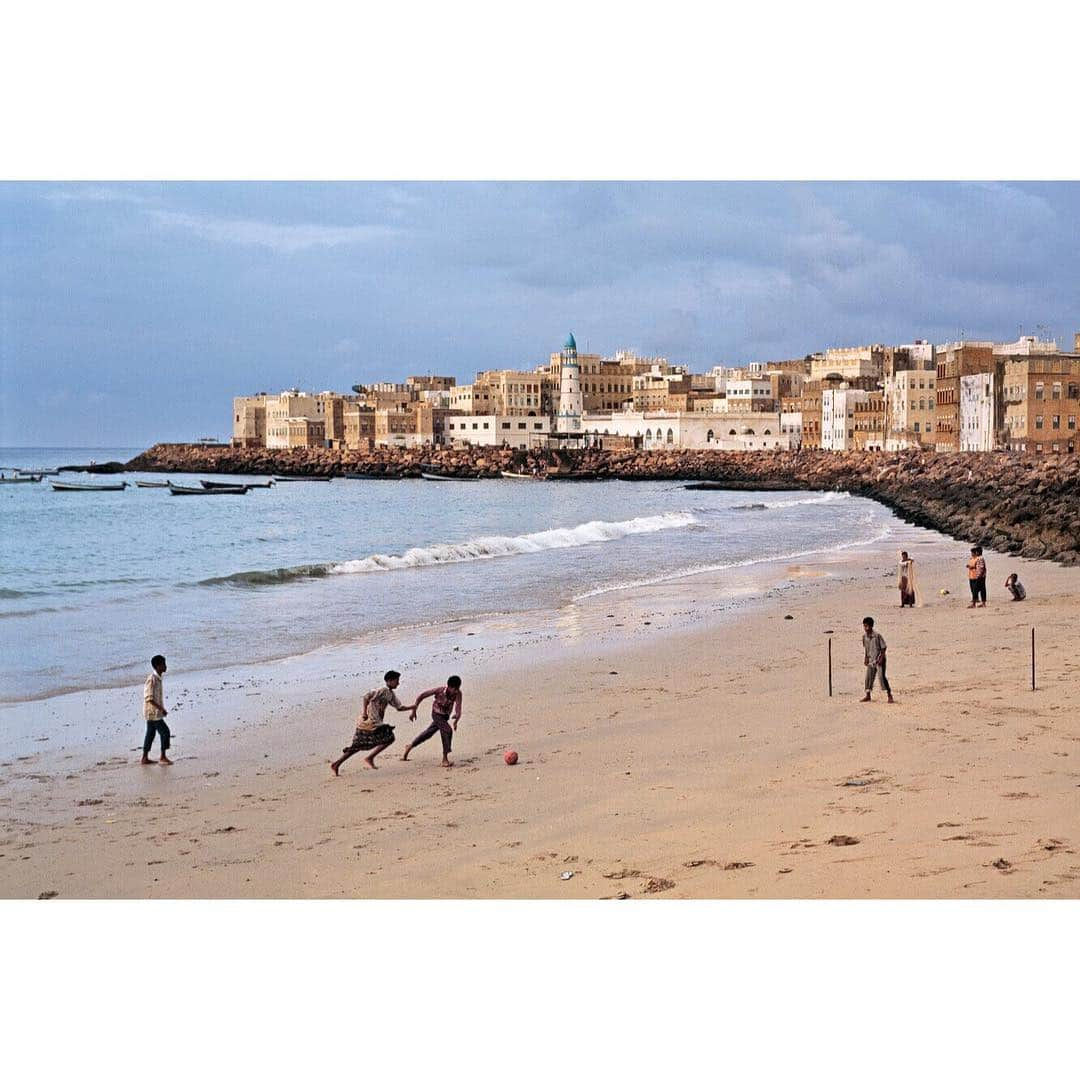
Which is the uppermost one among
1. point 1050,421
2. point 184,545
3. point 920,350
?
point 920,350

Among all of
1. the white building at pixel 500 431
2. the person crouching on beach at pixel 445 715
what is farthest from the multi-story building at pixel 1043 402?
the white building at pixel 500 431

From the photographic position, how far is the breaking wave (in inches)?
670

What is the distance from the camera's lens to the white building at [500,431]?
79125 millimetres

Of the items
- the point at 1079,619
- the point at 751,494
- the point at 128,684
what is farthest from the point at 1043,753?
the point at 751,494

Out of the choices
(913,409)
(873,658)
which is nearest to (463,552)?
(873,658)

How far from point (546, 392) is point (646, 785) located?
7440 centimetres

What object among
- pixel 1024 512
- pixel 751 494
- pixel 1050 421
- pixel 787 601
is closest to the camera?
pixel 787 601

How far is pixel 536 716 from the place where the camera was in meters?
7.29

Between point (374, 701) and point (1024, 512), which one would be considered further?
point (1024, 512)

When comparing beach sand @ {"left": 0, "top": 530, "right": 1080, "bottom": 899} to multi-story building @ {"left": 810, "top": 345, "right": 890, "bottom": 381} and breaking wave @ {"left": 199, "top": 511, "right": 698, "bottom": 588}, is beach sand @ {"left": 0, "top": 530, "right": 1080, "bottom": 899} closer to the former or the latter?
breaking wave @ {"left": 199, "top": 511, "right": 698, "bottom": 588}

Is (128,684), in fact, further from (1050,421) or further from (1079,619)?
(1050,421)

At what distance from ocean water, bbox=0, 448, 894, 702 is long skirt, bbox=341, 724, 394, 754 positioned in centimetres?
327

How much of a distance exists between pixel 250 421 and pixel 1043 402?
69378mm

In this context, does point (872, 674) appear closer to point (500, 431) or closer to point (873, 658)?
point (873, 658)
